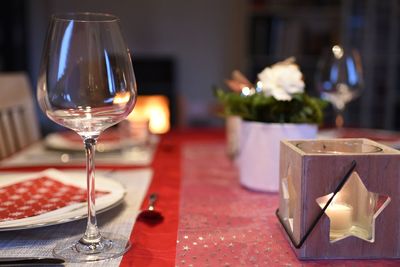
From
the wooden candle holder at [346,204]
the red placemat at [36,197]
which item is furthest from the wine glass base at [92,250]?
the wooden candle holder at [346,204]

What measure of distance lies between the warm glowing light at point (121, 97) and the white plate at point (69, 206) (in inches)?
7.8

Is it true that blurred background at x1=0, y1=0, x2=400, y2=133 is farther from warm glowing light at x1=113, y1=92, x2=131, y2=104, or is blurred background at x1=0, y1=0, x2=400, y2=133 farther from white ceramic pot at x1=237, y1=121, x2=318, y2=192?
warm glowing light at x1=113, y1=92, x2=131, y2=104

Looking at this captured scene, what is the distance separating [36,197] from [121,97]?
31 cm

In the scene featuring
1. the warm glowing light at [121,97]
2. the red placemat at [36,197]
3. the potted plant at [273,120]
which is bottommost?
the red placemat at [36,197]

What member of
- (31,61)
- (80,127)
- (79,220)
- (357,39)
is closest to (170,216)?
(79,220)

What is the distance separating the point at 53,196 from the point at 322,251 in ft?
1.52

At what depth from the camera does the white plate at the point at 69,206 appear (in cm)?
70

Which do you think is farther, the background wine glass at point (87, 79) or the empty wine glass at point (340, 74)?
the empty wine glass at point (340, 74)

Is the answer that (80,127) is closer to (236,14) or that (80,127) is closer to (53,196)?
(53,196)

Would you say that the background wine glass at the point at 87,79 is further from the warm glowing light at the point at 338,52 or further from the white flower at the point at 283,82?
the warm glowing light at the point at 338,52

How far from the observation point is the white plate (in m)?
0.70

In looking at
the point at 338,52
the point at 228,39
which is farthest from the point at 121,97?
the point at 228,39

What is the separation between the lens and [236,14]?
4250 millimetres

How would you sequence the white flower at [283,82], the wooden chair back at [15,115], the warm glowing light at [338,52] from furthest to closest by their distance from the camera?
the wooden chair back at [15,115], the warm glowing light at [338,52], the white flower at [283,82]
